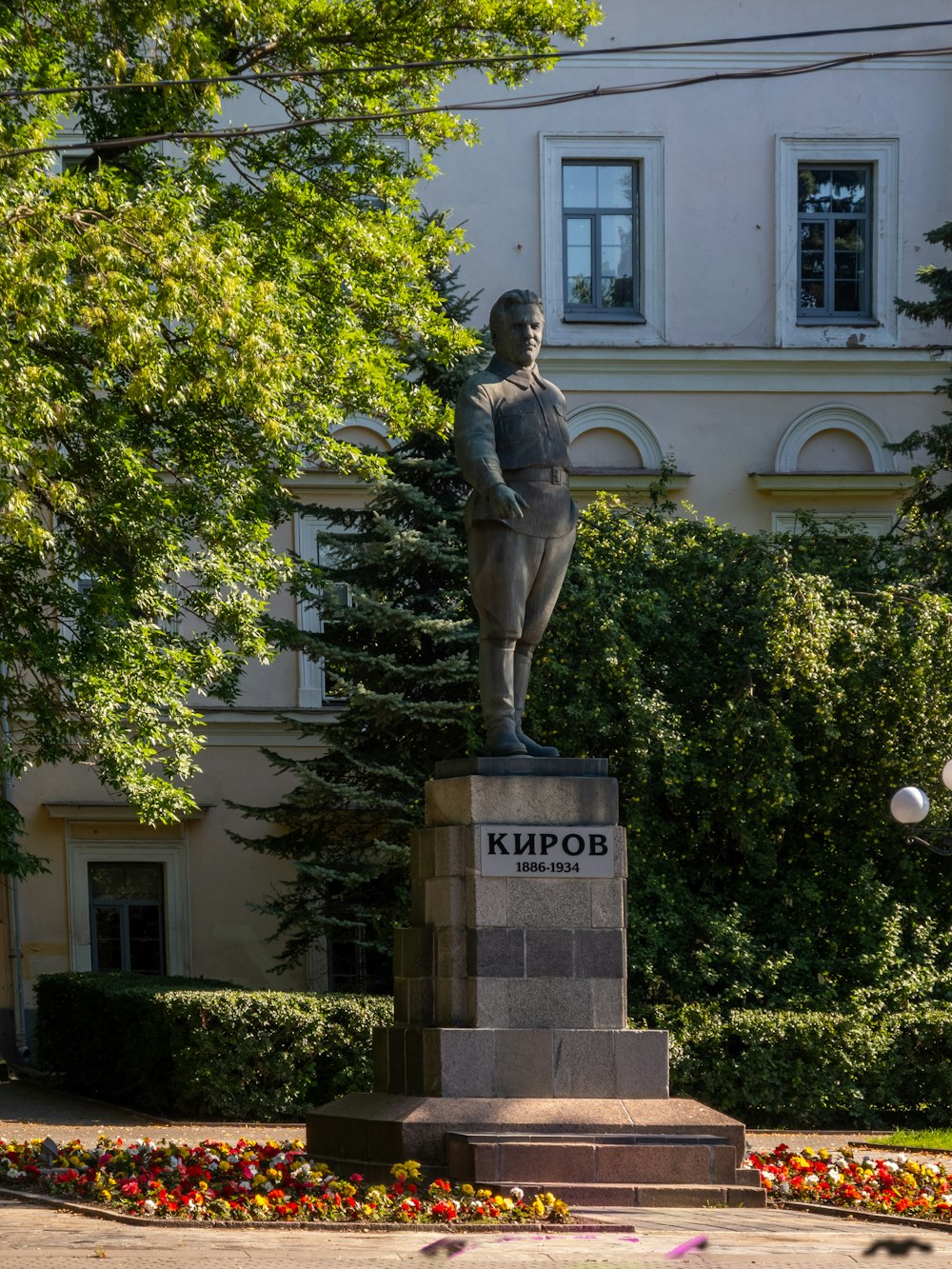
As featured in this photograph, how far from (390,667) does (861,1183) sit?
34.2 ft

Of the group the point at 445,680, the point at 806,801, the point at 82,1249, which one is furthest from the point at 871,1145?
the point at 82,1249

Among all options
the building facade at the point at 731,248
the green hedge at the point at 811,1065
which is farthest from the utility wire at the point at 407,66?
the green hedge at the point at 811,1065

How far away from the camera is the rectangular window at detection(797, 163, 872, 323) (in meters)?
28.5

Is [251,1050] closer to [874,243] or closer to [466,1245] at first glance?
[466,1245]

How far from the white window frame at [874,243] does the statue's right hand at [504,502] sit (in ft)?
56.4

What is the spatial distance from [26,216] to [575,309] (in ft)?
47.0

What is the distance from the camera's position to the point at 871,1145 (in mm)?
16469

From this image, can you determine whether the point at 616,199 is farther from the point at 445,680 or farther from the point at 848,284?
the point at 445,680

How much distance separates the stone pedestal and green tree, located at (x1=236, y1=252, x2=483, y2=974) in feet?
30.0

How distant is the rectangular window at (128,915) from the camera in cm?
2644

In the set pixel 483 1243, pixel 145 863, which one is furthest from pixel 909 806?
pixel 145 863

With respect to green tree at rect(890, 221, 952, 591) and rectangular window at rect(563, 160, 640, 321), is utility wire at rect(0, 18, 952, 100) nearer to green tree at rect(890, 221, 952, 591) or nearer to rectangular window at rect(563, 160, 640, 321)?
green tree at rect(890, 221, 952, 591)

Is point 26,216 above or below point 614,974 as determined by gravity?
above

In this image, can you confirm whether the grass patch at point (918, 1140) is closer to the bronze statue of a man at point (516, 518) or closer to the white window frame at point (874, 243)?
the bronze statue of a man at point (516, 518)
